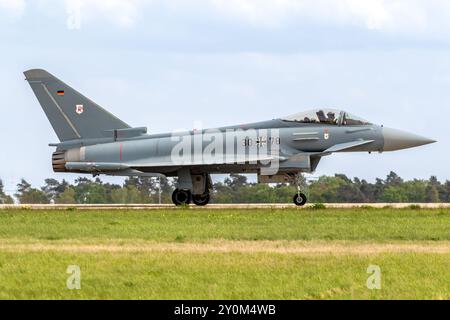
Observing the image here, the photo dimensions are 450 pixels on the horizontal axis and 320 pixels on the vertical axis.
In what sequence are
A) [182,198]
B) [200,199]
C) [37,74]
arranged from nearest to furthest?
[182,198] → [200,199] → [37,74]

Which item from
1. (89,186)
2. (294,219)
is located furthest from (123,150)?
(89,186)

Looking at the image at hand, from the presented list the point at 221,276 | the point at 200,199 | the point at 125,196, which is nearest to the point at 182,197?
the point at 200,199

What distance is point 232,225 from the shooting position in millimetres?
21953

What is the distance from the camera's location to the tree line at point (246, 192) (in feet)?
145

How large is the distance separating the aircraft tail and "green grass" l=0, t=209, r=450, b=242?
552 cm

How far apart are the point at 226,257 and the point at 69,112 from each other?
61.3 feet

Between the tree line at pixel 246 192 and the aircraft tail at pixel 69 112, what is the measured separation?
931 cm

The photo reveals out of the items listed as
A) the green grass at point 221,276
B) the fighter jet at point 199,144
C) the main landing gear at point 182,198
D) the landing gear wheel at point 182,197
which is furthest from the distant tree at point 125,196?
the green grass at point 221,276

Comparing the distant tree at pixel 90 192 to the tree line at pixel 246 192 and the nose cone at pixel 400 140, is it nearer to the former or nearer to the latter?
the tree line at pixel 246 192

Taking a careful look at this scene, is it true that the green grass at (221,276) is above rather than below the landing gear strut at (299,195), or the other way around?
below

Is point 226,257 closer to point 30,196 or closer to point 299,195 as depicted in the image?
point 299,195

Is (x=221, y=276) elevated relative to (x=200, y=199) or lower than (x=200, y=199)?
lower

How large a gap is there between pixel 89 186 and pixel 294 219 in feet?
85.9

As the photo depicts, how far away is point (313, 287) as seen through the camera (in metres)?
12.4
